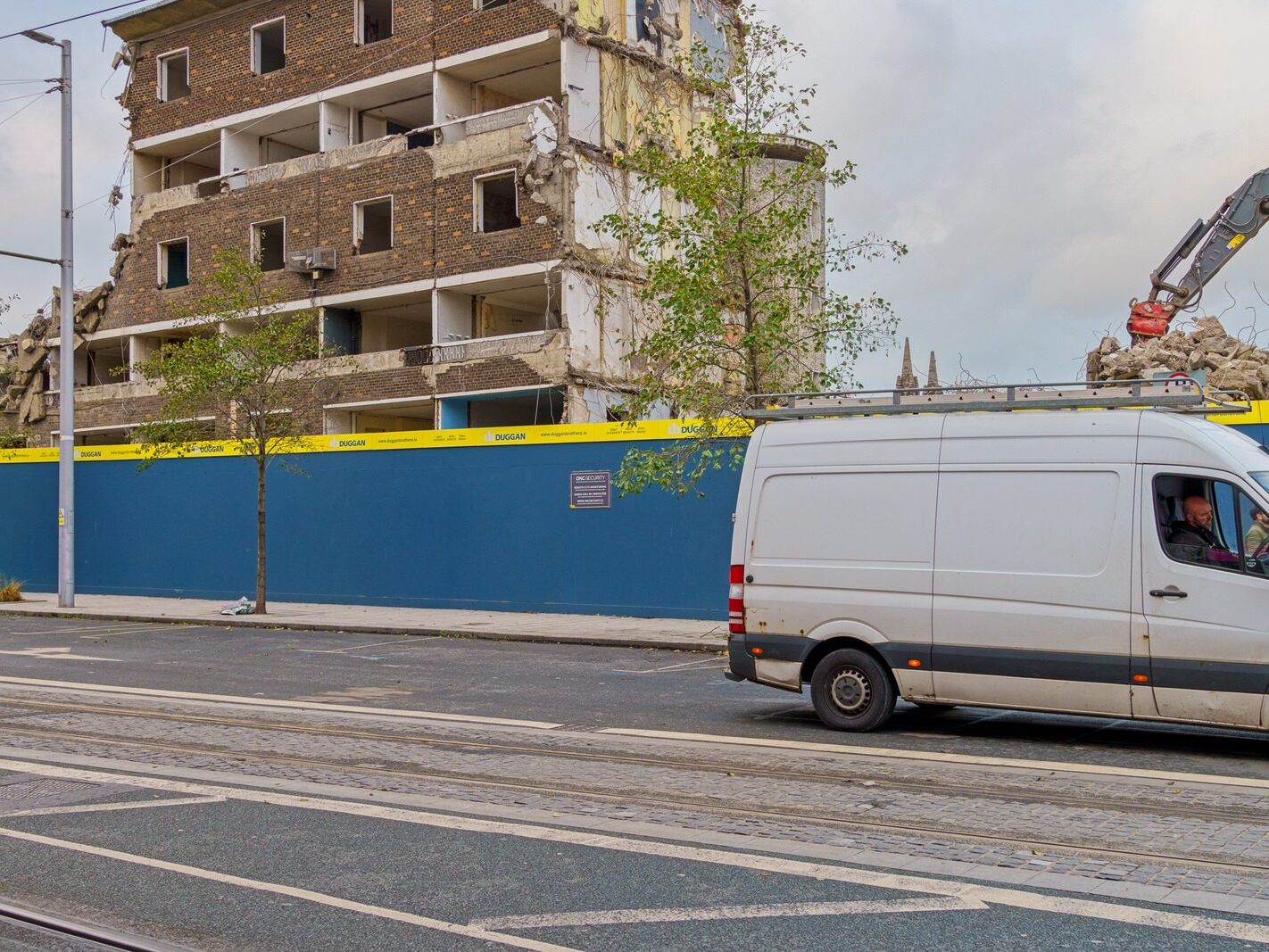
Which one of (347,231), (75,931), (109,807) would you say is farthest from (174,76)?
(75,931)

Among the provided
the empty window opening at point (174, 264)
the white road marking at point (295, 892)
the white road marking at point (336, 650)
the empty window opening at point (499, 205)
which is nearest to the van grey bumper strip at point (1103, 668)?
the white road marking at point (295, 892)

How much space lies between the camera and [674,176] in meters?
17.4

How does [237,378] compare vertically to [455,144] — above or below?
below

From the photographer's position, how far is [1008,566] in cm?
941

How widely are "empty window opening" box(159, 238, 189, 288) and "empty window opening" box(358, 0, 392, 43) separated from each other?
7.70 meters

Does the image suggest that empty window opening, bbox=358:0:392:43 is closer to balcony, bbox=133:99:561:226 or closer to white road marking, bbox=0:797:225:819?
balcony, bbox=133:99:561:226

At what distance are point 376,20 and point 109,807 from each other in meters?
31.6

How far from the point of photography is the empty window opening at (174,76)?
126ft

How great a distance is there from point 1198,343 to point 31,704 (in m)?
19.1

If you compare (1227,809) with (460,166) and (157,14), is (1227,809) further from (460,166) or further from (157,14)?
(157,14)

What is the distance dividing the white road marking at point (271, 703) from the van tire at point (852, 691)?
2.11 meters

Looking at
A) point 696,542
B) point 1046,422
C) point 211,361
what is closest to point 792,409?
point 1046,422

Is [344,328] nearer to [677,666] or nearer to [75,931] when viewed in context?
[677,666]

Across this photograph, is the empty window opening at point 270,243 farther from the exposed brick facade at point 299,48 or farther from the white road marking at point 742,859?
the white road marking at point 742,859
